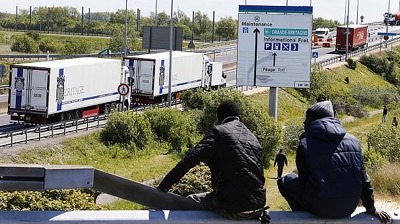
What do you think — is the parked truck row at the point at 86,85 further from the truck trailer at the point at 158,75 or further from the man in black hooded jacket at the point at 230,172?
the man in black hooded jacket at the point at 230,172

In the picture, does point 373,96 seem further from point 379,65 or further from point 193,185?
point 193,185

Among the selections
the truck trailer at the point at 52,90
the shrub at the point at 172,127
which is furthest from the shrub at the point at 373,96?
the truck trailer at the point at 52,90

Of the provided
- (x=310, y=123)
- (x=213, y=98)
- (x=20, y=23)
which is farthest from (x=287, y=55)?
(x=20, y=23)

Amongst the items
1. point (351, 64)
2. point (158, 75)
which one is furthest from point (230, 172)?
point (351, 64)

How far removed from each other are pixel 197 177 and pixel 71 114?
22910mm

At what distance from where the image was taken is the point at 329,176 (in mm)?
6062

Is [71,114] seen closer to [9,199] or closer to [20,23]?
[9,199]

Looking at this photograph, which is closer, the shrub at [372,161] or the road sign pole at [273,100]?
the shrub at [372,161]

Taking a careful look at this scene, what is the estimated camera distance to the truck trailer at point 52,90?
34.1 m

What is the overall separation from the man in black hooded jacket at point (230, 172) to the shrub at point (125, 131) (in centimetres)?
2659

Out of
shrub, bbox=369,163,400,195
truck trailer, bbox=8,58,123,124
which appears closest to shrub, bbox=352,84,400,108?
truck trailer, bbox=8,58,123,124

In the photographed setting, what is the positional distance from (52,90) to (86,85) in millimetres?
3069

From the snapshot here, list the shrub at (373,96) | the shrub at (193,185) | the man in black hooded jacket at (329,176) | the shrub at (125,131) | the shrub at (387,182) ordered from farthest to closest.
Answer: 1. the shrub at (373,96)
2. the shrub at (125,131)
3. the shrub at (193,185)
4. the shrub at (387,182)
5. the man in black hooded jacket at (329,176)

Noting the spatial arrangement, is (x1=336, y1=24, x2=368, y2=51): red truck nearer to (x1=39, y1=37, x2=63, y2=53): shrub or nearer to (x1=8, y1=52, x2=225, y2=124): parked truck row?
(x1=39, y1=37, x2=63, y2=53): shrub
